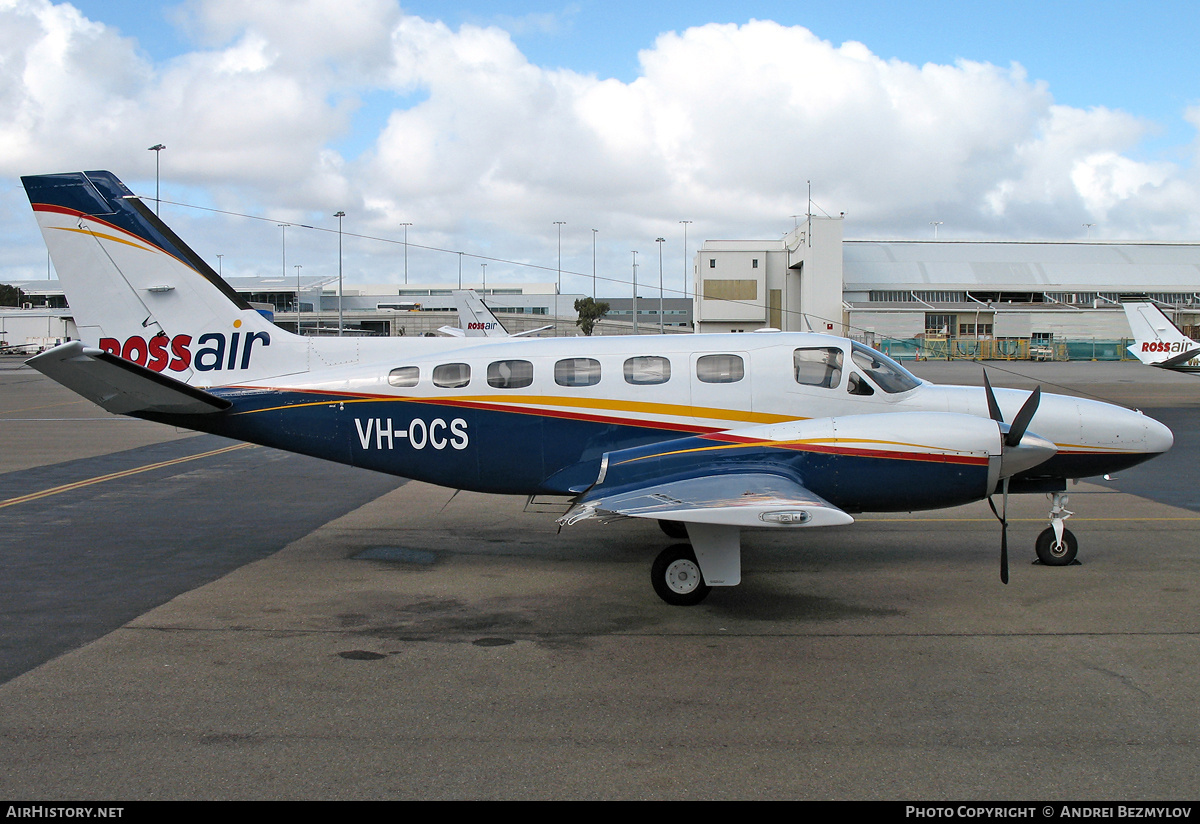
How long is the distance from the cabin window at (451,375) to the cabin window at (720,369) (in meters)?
2.90

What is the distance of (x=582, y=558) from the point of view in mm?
10969

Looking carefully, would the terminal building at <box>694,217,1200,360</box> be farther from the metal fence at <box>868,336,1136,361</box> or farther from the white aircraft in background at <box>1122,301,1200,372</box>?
the white aircraft in background at <box>1122,301,1200,372</box>

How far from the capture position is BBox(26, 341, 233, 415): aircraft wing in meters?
9.24

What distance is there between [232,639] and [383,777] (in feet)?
11.0

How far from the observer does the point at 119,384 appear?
9.98m

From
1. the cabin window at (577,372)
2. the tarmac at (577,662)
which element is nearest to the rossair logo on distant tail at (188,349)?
the tarmac at (577,662)

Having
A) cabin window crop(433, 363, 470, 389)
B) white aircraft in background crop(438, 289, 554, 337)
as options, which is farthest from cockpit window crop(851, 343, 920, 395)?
white aircraft in background crop(438, 289, 554, 337)

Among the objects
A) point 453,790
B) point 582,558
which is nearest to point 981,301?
point 582,558

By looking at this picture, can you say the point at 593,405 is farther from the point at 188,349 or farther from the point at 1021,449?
the point at 188,349

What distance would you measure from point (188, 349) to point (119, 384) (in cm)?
166

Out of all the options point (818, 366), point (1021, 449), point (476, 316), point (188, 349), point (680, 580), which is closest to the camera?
point (680, 580)

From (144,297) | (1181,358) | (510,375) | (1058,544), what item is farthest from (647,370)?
(1181,358)

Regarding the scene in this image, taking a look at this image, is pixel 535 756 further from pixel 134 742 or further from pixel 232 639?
pixel 232 639

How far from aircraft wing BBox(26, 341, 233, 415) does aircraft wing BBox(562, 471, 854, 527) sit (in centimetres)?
517
